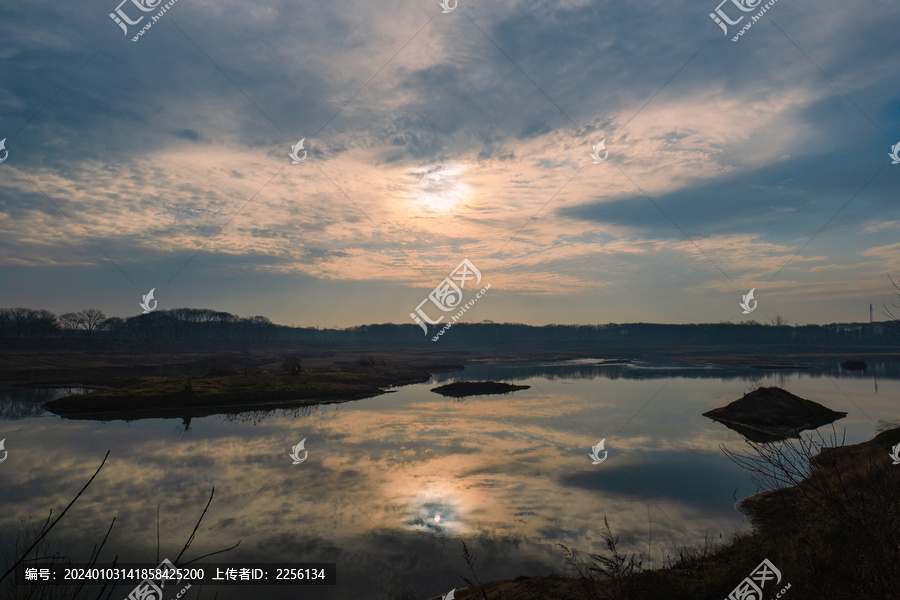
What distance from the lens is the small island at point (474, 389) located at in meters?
54.1

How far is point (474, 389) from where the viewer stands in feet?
183

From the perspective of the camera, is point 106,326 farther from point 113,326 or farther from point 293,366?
point 293,366

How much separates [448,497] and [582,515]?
527 centimetres

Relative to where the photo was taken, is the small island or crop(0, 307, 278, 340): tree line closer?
the small island

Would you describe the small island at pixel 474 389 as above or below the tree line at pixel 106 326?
below
